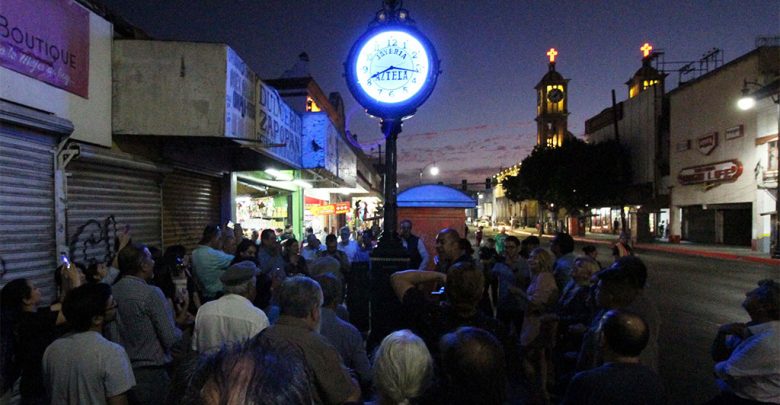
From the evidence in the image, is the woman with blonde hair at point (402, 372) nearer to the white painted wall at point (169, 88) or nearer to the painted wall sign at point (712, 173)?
the white painted wall at point (169, 88)

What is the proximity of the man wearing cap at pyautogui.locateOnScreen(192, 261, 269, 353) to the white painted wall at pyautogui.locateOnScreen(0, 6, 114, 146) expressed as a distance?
160 inches

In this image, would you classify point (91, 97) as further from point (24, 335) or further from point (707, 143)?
point (707, 143)

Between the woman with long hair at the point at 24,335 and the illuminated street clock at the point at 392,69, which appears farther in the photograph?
the illuminated street clock at the point at 392,69

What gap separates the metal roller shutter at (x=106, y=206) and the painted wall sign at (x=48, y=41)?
47.2 inches

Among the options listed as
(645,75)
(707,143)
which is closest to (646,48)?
(645,75)

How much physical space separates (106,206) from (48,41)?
256cm

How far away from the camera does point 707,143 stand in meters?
31.2

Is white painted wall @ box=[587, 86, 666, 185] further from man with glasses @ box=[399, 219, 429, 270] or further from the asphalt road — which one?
man with glasses @ box=[399, 219, 429, 270]

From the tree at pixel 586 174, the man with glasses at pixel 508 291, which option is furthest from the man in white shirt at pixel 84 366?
the tree at pixel 586 174

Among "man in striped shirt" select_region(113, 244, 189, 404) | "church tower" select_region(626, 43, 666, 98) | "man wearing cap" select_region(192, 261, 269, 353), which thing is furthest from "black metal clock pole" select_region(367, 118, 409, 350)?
"church tower" select_region(626, 43, 666, 98)

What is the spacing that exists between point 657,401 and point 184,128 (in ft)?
24.0

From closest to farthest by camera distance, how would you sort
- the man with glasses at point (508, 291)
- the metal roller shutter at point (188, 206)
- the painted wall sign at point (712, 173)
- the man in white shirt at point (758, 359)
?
the man in white shirt at point (758, 359)
the man with glasses at point (508, 291)
the metal roller shutter at point (188, 206)
the painted wall sign at point (712, 173)

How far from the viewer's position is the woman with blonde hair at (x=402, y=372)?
2.36 m

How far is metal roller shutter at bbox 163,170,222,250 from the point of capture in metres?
9.56
